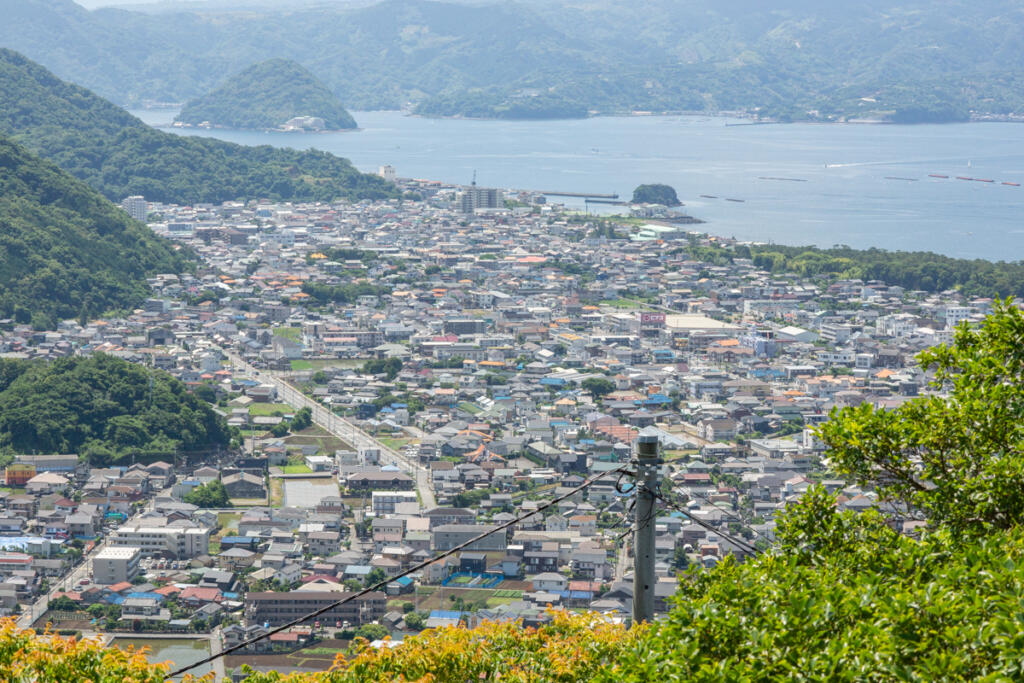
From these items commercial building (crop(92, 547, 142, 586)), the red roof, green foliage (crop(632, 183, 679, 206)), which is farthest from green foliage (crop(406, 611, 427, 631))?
green foliage (crop(632, 183, 679, 206))

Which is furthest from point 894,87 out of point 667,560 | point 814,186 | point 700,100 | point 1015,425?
point 1015,425

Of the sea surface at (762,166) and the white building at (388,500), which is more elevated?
the sea surface at (762,166)

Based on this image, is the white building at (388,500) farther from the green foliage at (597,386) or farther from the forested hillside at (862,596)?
the forested hillside at (862,596)

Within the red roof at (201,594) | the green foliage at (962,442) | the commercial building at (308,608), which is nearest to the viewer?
the green foliage at (962,442)

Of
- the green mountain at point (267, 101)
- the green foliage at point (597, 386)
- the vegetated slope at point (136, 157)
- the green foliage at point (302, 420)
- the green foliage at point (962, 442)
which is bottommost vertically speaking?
the green foliage at point (302, 420)

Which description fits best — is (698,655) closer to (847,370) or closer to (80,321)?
(847,370)

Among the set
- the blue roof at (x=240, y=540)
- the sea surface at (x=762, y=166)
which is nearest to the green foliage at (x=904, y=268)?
the sea surface at (x=762, y=166)

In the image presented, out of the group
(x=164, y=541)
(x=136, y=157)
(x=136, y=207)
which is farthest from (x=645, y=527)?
(x=136, y=157)
